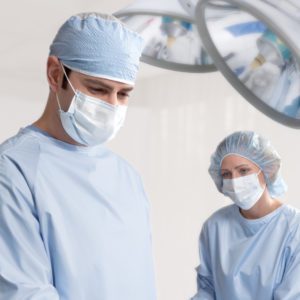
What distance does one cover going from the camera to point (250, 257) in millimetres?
2111

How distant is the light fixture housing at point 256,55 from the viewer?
3.75 feet

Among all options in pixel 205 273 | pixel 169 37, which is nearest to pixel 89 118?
pixel 169 37

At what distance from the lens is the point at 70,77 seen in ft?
4.10

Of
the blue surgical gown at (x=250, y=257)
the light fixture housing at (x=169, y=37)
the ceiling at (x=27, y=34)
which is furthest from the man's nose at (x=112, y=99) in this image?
the ceiling at (x=27, y=34)

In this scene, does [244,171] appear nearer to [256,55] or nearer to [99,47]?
[256,55]

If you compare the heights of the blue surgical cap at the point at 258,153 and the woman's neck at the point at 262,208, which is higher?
the blue surgical cap at the point at 258,153

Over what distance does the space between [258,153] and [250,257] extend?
1.23ft

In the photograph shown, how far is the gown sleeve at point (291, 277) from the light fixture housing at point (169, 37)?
2.61 ft

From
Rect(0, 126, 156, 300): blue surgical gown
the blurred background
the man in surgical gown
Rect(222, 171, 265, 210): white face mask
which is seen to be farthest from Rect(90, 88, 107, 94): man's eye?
the blurred background

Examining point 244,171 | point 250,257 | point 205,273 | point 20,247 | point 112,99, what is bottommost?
point 205,273

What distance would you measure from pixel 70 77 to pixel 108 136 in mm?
148

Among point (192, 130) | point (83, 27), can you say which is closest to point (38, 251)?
point (83, 27)

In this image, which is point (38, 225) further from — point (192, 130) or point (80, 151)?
point (192, 130)

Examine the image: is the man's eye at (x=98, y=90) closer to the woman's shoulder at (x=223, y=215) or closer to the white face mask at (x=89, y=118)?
the white face mask at (x=89, y=118)
